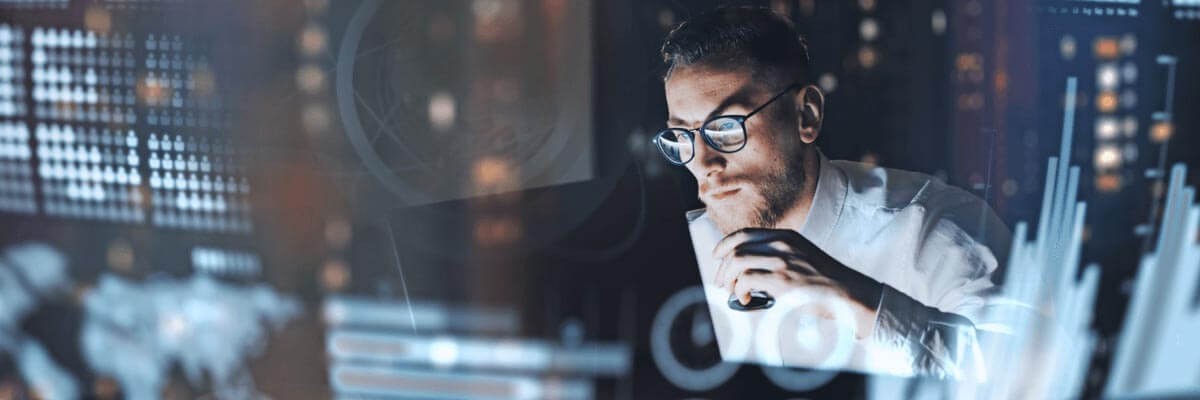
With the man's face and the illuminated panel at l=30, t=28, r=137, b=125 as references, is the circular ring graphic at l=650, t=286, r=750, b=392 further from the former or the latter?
the illuminated panel at l=30, t=28, r=137, b=125

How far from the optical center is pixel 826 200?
60.7 inches

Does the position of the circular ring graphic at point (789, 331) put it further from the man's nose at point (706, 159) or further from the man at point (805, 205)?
the man's nose at point (706, 159)

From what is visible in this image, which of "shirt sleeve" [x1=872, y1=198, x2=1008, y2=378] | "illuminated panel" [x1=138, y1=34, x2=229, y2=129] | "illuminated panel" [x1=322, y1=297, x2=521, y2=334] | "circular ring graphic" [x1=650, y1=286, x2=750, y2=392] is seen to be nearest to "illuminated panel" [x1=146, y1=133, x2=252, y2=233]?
"illuminated panel" [x1=138, y1=34, x2=229, y2=129]

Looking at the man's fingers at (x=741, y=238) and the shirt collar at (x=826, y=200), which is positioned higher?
the shirt collar at (x=826, y=200)

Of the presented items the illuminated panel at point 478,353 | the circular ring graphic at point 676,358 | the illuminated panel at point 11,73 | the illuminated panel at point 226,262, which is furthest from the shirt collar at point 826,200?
the illuminated panel at point 11,73

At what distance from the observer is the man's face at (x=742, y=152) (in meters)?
1.51

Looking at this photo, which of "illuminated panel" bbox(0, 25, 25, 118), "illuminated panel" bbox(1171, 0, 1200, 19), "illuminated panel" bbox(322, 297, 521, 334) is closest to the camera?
"illuminated panel" bbox(1171, 0, 1200, 19)

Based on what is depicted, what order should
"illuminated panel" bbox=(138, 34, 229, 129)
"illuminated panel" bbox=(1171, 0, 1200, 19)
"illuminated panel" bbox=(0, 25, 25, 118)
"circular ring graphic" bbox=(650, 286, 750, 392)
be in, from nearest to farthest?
"illuminated panel" bbox=(1171, 0, 1200, 19), "circular ring graphic" bbox=(650, 286, 750, 392), "illuminated panel" bbox=(138, 34, 229, 129), "illuminated panel" bbox=(0, 25, 25, 118)

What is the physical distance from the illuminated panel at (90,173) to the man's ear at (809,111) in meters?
1.28

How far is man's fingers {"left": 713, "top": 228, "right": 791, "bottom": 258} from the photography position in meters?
1.57

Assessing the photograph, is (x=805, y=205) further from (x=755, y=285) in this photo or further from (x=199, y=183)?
(x=199, y=183)

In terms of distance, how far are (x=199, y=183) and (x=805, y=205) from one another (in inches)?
45.0

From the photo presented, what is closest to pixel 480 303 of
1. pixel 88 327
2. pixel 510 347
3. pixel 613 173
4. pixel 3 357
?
pixel 510 347

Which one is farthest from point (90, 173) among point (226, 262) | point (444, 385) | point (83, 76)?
point (444, 385)
